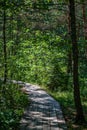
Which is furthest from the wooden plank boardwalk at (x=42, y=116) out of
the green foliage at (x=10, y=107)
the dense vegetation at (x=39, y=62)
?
the dense vegetation at (x=39, y=62)

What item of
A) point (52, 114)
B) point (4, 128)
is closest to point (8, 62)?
point (52, 114)

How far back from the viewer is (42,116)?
12352 mm

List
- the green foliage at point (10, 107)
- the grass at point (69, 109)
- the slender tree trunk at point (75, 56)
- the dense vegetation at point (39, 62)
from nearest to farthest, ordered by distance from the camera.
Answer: the green foliage at point (10, 107), the slender tree trunk at point (75, 56), the grass at point (69, 109), the dense vegetation at point (39, 62)

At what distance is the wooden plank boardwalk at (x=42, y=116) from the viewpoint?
35.4ft

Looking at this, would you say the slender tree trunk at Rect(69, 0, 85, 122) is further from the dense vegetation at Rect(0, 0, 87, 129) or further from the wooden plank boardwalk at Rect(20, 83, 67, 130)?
the wooden plank boardwalk at Rect(20, 83, 67, 130)

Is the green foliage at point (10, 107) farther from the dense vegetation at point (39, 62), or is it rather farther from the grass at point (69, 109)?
the grass at point (69, 109)

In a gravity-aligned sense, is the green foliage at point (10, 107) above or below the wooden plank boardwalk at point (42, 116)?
above

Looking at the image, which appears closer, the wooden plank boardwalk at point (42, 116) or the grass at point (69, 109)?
the wooden plank boardwalk at point (42, 116)

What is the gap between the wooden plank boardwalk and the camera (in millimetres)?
10789

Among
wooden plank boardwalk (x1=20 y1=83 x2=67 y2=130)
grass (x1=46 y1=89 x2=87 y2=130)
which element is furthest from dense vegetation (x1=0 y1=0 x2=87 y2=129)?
wooden plank boardwalk (x1=20 y1=83 x2=67 y2=130)

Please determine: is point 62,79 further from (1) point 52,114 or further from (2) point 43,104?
(1) point 52,114

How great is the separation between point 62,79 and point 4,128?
39.7 ft

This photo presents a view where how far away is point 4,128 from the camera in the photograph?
31.1 ft

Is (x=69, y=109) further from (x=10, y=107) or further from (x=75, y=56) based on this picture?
(x=75, y=56)
